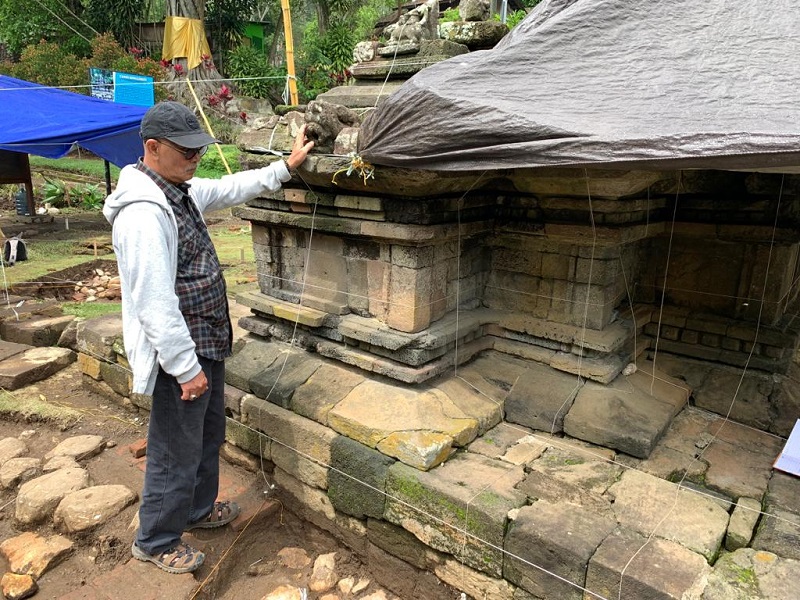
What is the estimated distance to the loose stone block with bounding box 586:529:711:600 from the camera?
1.97 metres

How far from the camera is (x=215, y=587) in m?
2.61

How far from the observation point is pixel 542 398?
3.15m

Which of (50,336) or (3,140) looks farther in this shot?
(3,140)

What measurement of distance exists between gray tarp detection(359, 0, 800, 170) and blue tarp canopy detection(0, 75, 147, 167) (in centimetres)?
756

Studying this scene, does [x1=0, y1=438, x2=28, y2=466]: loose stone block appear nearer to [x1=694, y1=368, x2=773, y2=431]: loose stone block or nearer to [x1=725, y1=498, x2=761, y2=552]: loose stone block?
[x1=725, y1=498, x2=761, y2=552]: loose stone block

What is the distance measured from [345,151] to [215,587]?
2325 mm

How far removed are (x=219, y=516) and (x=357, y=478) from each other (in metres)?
0.80

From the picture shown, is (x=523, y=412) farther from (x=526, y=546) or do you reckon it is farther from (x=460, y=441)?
(x=526, y=546)

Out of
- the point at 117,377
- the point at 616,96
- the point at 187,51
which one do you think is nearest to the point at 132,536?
the point at 117,377

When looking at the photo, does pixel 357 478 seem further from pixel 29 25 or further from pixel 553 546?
pixel 29 25

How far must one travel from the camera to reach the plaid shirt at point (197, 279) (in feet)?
7.47

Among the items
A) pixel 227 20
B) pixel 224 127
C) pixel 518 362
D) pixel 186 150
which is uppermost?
pixel 227 20

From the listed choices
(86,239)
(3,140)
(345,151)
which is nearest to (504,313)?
(345,151)

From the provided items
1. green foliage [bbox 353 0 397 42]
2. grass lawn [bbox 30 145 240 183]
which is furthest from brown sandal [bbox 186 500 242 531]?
green foliage [bbox 353 0 397 42]
